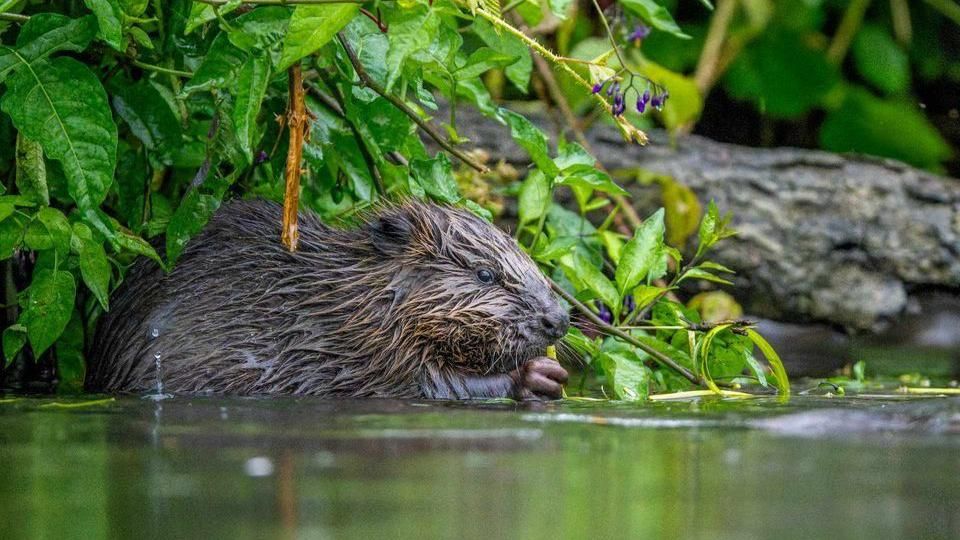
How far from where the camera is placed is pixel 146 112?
3.94m

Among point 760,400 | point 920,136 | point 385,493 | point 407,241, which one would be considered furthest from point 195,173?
point 920,136

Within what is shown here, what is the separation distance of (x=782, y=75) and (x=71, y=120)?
17.2 feet

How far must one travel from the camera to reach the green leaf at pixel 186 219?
12.8ft

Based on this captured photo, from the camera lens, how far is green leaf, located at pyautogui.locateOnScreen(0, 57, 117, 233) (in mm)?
3465

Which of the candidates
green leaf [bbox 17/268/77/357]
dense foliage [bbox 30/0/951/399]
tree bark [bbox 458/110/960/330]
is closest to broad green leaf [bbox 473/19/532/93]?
dense foliage [bbox 30/0/951/399]

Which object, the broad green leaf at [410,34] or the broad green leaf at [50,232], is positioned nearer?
the broad green leaf at [410,34]

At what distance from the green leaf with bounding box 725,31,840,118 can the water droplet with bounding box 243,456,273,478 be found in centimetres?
595

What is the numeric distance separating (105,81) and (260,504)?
2.23 m

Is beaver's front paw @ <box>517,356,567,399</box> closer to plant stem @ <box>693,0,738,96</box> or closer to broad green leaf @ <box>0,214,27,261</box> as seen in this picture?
broad green leaf @ <box>0,214,27,261</box>

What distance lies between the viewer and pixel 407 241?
13.6 ft

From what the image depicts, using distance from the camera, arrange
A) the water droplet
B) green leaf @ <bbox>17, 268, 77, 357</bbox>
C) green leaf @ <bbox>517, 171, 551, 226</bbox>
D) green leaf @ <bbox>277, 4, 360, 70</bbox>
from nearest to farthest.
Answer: the water droplet → green leaf @ <bbox>277, 4, 360, 70</bbox> → green leaf @ <bbox>17, 268, 77, 357</bbox> → green leaf @ <bbox>517, 171, 551, 226</bbox>

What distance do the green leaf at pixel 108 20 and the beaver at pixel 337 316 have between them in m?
0.80

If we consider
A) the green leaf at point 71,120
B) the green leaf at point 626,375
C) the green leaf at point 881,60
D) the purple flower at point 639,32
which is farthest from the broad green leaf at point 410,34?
the green leaf at point 881,60

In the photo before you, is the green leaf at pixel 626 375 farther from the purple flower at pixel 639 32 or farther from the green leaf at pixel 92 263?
the purple flower at pixel 639 32
